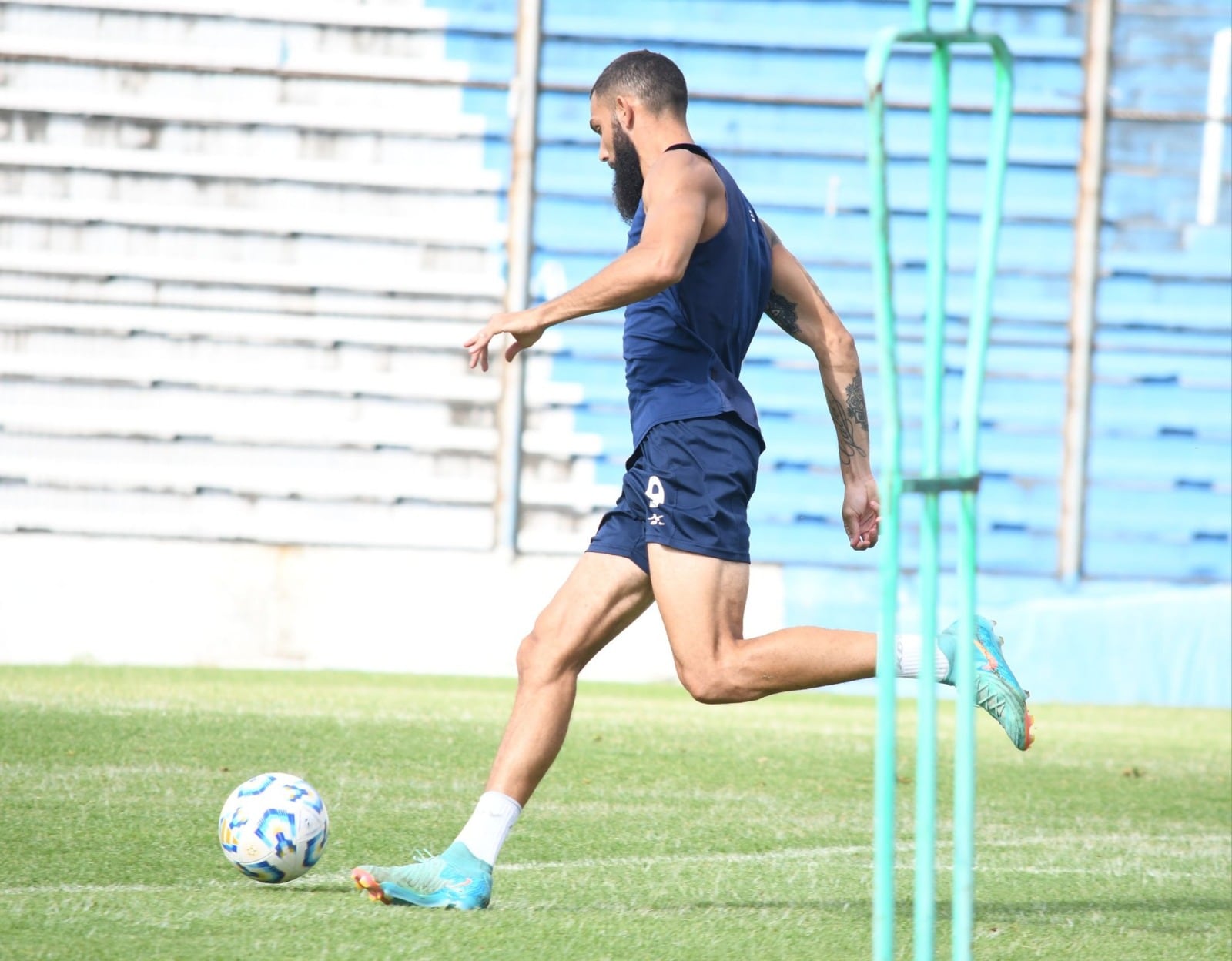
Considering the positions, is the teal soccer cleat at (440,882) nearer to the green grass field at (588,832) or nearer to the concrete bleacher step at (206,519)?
the green grass field at (588,832)

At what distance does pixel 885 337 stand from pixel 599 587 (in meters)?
1.96

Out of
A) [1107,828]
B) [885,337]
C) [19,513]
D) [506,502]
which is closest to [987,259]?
[885,337]

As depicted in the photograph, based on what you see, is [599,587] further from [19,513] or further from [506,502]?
[19,513]

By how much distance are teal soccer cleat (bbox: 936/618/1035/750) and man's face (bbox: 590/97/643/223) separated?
139cm

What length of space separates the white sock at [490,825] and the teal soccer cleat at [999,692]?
1.06 meters

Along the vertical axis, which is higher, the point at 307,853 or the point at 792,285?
the point at 792,285

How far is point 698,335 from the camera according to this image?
4195 mm

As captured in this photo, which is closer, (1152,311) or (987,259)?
(987,259)

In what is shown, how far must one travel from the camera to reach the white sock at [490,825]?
3887 millimetres

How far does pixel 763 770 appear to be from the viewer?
6512mm

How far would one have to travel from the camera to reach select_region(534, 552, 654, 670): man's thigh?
4.09 meters

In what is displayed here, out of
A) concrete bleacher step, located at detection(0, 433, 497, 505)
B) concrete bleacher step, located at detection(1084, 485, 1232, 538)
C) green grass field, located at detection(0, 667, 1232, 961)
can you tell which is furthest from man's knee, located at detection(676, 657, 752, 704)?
concrete bleacher step, located at detection(1084, 485, 1232, 538)

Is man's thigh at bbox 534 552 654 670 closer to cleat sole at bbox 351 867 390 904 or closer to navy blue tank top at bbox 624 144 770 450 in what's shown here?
navy blue tank top at bbox 624 144 770 450

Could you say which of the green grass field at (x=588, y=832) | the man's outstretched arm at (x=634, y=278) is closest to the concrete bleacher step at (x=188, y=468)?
the green grass field at (x=588, y=832)
